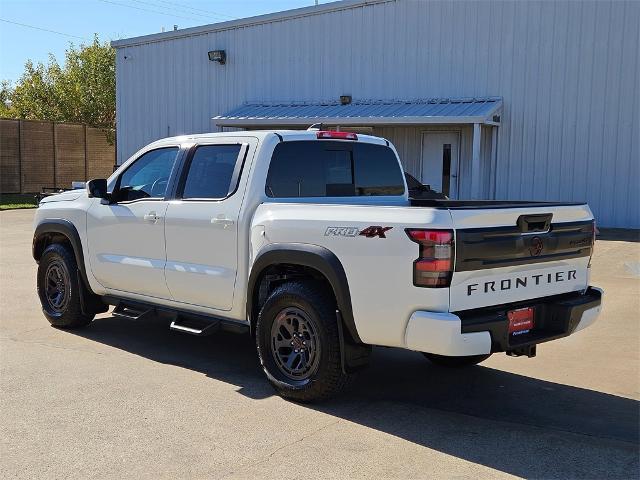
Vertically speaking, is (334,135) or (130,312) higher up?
(334,135)

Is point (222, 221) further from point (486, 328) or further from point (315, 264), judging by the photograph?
point (486, 328)

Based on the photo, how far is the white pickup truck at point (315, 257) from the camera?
4316 mm

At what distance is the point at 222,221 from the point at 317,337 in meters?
1.26

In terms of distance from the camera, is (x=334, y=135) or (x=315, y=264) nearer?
(x=315, y=264)

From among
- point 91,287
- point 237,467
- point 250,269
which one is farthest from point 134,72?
point 237,467

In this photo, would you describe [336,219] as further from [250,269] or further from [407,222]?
[250,269]

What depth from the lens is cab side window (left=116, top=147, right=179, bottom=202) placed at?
620 cm

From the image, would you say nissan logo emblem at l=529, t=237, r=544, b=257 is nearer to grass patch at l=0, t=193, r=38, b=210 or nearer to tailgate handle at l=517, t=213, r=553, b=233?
tailgate handle at l=517, t=213, r=553, b=233

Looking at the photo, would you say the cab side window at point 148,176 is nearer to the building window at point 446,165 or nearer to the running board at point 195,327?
the running board at point 195,327

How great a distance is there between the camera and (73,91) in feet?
117

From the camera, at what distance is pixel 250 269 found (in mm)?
5289

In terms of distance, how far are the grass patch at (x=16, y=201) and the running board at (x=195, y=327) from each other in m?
18.3

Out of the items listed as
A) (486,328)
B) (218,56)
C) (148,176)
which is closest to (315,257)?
(486,328)

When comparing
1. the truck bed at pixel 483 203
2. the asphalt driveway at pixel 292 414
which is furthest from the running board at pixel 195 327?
the truck bed at pixel 483 203
